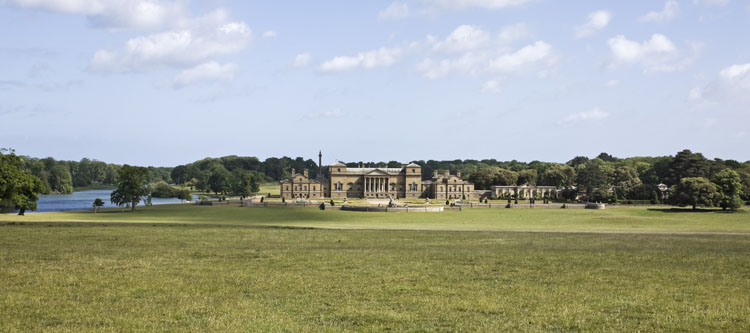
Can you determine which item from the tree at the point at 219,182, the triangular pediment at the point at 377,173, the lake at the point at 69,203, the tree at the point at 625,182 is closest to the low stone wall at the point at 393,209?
the lake at the point at 69,203

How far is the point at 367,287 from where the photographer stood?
16.5 m

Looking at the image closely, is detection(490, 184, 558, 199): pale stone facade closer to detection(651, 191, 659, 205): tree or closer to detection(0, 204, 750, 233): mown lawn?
detection(651, 191, 659, 205): tree

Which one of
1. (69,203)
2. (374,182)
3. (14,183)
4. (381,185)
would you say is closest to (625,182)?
(381,185)

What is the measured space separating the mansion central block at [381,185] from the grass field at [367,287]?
4333 inches

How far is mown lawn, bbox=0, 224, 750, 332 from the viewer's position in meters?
12.8

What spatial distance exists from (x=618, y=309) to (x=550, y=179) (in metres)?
143

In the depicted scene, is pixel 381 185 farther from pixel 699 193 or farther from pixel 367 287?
pixel 367 287

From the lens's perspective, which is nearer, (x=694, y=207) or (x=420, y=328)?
(x=420, y=328)

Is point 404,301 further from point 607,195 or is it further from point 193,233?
point 607,195

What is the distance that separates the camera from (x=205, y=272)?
1886 centimetres

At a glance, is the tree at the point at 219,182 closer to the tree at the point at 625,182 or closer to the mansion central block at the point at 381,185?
the mansion central block at the point at 381,185

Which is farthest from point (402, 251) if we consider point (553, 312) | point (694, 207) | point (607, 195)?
point (607, 195)

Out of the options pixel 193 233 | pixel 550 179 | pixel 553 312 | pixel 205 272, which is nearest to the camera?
pixel 553 312

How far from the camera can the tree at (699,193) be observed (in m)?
83.4
